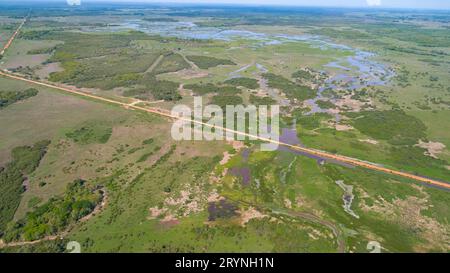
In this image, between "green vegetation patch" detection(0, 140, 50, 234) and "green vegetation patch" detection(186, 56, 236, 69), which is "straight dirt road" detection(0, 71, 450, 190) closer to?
"green vegetation patch" detection(0, 140, 50, 234)

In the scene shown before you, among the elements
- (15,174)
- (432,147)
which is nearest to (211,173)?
(15,174)

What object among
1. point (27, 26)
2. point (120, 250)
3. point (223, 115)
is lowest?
point (120, 250)

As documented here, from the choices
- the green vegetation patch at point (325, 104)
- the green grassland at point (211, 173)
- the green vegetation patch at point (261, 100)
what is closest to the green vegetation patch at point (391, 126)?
the green grassland at point (211, 173)

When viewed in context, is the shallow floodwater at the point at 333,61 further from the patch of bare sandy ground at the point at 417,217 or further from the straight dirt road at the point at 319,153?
the patch of bare sandy ground at the point at 417,217

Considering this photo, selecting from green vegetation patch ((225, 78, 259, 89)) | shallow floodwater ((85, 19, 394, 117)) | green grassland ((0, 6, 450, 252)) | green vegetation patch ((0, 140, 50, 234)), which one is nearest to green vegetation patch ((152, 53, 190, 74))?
green grassland ((0, 6, 450, 252))
